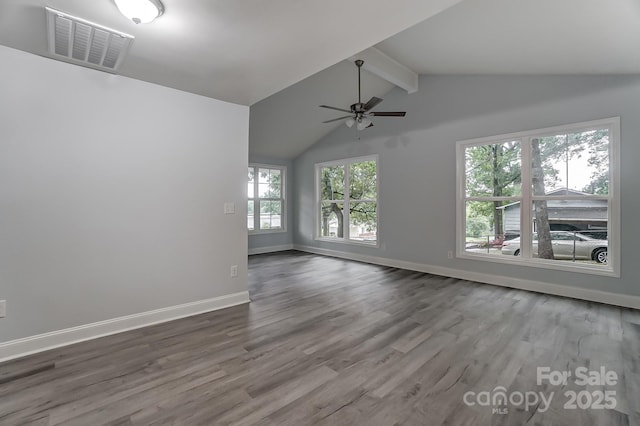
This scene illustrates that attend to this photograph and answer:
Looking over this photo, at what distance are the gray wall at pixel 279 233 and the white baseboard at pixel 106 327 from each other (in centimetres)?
367

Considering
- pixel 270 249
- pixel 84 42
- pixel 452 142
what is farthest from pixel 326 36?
pixel 270 249

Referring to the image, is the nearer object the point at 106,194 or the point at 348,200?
the point at 106,194

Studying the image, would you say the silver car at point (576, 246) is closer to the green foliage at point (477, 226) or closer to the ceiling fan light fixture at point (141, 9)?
the green foliage at point (477, 226)

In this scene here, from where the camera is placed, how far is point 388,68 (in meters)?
4.52

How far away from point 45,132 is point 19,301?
1377 mm

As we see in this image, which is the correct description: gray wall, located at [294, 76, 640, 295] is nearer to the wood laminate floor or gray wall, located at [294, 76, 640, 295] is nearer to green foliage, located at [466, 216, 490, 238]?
green foliage, located at [466, 216, 490, 238]

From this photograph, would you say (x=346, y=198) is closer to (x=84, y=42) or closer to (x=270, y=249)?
(x=270, y=249)

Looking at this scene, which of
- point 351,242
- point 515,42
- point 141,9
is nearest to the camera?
point 141,9

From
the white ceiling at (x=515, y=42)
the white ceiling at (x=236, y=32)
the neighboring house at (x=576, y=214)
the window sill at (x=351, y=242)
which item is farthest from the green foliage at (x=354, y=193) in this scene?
the white ceiling at (x=236, y=32)

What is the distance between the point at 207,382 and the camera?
6.25ft

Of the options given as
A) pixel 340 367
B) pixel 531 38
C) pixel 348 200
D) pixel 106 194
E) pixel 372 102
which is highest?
pixel 531 38

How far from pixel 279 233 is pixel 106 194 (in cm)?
506

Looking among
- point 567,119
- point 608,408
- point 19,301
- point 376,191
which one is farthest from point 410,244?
point 19,301

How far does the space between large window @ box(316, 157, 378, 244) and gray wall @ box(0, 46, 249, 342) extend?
11.1 feet
